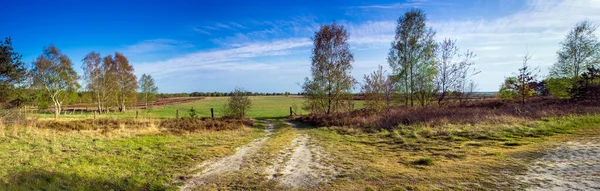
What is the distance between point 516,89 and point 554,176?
2901cm

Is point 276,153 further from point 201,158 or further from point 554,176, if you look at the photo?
point 554,176

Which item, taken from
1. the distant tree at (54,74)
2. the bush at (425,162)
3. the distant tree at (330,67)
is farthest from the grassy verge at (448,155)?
the distant tree at (54,74)

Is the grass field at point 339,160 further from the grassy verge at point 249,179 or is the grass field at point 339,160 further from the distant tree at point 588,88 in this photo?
the distant tree at point 588,88

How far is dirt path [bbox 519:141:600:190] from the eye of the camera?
4.66 m

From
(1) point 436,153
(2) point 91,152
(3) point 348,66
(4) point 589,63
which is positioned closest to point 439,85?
(3) point 348,66

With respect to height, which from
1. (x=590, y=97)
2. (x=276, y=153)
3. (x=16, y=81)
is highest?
(x=16, y=81)

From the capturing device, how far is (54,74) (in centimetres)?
3509

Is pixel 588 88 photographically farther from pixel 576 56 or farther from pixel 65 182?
pixel 65 182

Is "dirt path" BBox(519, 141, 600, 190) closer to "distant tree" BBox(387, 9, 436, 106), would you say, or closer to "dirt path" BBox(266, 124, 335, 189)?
"dirt path" BBox(266, 124, 335, 189)

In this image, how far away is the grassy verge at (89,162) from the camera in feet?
18.9

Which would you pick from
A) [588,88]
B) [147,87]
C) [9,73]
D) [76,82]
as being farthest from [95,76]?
[588,88]

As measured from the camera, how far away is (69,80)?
121 feet

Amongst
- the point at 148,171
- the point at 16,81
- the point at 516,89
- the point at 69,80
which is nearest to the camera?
the point at 148,171

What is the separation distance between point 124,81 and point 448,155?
2002 inches
